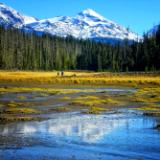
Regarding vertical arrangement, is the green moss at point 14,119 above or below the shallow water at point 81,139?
above

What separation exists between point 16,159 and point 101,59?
164281 mm

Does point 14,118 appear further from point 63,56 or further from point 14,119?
point 63,56

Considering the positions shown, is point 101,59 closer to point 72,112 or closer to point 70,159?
point 72,112

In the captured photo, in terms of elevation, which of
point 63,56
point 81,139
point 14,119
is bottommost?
point 81,139

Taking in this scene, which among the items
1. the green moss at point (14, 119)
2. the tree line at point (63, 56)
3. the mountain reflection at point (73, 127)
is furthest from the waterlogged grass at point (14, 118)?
the tree line at point (63, 56)

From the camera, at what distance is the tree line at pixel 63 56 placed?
14638 centimetres

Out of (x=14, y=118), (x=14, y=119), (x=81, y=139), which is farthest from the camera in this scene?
(x=14, y=118)

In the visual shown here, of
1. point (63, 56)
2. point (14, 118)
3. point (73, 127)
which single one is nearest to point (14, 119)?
point (14, 118)

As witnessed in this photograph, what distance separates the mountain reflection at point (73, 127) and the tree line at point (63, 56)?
100m

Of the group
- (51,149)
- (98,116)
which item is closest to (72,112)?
(98,116)

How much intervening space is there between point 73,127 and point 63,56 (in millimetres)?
163871

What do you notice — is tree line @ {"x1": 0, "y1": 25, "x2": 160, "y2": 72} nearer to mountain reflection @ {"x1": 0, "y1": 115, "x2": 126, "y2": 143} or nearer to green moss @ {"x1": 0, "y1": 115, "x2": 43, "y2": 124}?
mountain reflection @ {"x1": 0, "y1": 115, "x2": 126, "y2": 143}

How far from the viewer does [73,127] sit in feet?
98.7

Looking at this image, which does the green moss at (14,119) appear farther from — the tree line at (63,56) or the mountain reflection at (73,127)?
the tree line at (63,56)
